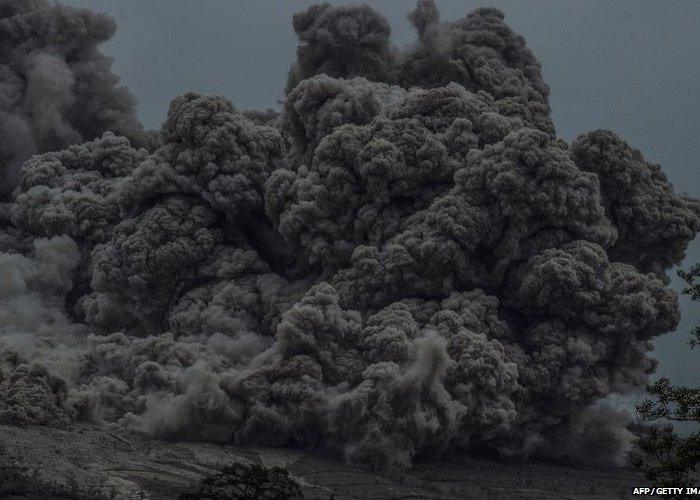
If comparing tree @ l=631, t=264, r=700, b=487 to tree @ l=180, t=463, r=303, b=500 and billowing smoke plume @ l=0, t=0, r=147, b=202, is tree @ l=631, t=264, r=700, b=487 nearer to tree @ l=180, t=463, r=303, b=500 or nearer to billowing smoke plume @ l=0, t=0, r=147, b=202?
tree @ l=180, t=463, r=303, b=500

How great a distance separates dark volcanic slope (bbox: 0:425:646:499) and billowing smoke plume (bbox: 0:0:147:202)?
28.7 metres

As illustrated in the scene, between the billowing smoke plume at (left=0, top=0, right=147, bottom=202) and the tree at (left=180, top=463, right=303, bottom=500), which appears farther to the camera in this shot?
the billowing smoke plume at (left=0, top=0, right=147, bottom=202)

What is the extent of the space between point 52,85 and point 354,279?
86.4ft

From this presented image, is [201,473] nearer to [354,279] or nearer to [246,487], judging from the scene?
[246,487]

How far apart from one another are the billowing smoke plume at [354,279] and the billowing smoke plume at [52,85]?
26.3ft

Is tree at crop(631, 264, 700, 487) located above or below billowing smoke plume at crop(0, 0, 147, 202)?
below

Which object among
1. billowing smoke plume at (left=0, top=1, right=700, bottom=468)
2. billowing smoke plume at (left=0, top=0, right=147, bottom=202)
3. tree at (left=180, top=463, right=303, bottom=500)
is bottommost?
tree at (left=180, top=463, right=303, bottom=500)

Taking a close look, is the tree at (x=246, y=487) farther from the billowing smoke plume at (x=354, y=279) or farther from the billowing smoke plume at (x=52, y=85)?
the billowing smoke plume at (x=52, y=85)

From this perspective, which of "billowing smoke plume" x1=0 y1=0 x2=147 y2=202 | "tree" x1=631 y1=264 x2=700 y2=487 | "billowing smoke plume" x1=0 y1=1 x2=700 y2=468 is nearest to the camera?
"tree" x1=631 y1=264 x2=700 y2=487

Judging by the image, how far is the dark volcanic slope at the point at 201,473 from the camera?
26703 mm

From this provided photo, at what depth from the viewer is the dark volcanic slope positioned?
26.7 metres

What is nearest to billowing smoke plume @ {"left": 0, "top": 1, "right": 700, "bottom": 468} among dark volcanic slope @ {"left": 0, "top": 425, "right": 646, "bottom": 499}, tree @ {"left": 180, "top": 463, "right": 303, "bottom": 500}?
dark volcanic slope @ {"left": 0, "top": 425, "right": 646, "bottom": 499}

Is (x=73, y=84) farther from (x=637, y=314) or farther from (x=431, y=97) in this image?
(x=637, y=314)

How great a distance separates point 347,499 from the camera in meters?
29.7
